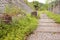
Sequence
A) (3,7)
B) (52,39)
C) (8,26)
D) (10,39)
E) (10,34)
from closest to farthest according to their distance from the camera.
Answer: (10,39) → (10,34) → (8,26) → (52,39) → (3,7)

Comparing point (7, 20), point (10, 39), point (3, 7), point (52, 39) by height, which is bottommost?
point (52, 39)

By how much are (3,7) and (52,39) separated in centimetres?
277

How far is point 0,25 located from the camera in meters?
6.71

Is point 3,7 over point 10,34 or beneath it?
over

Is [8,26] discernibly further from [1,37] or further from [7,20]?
[1,37]

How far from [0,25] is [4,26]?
222 millimetres

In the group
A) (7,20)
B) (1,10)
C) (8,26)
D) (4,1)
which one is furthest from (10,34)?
(4,1)

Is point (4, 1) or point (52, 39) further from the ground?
point (4, 1)

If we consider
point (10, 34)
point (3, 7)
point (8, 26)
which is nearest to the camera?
point (10, 34)

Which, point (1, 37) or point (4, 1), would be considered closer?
point (1, 37)

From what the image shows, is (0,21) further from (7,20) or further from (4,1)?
(4,1)

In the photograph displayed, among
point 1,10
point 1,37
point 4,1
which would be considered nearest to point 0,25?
point 1,37

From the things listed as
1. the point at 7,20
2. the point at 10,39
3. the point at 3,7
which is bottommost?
the point at 10,39

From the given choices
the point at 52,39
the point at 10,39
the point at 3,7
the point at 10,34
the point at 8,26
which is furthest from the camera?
the point at 3,7
